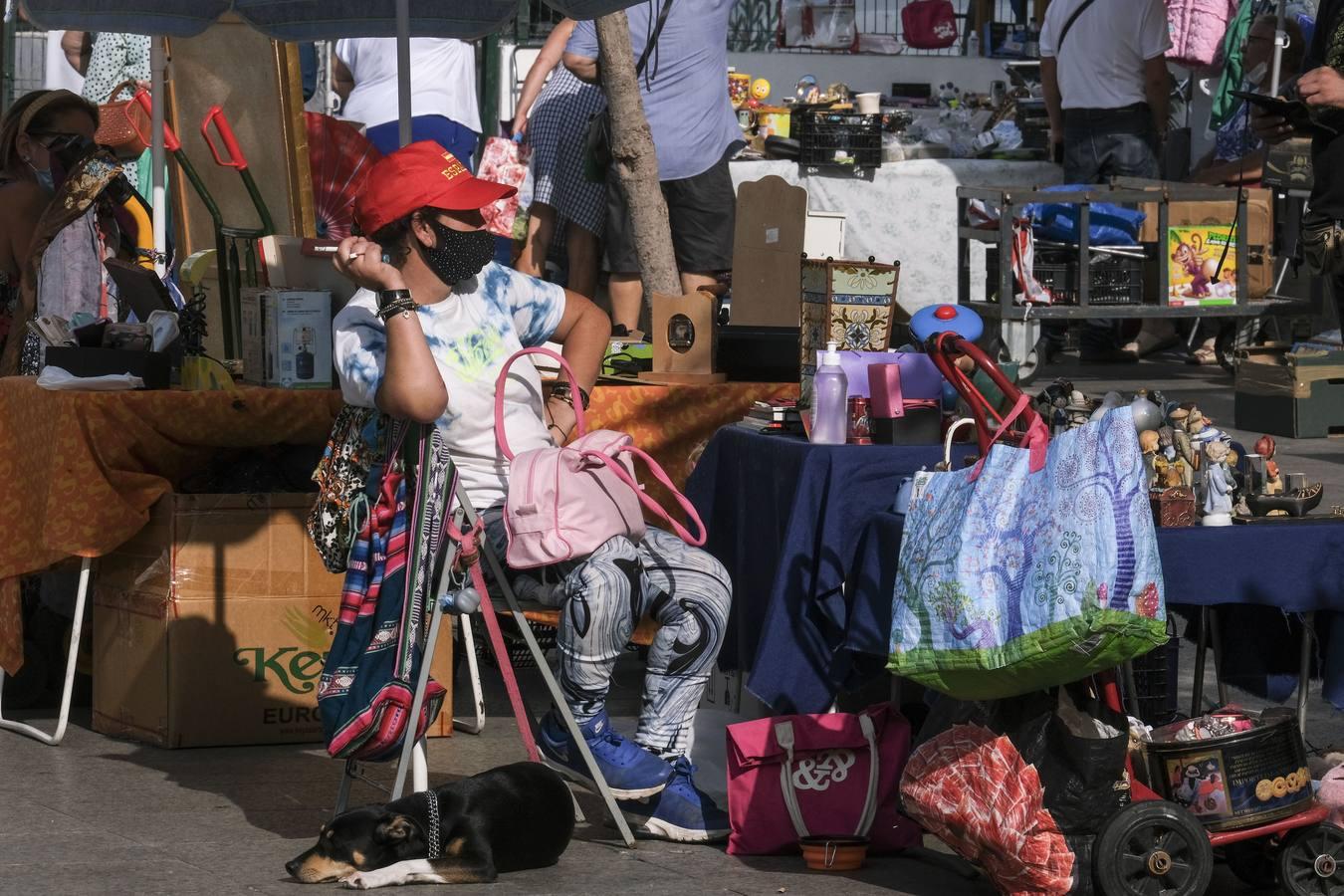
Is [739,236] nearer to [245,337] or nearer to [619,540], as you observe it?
[245,337]

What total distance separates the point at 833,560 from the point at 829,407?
0.43 meters

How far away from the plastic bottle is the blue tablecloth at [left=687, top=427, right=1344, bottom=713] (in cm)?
7

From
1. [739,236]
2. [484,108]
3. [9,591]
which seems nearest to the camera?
[9,591]

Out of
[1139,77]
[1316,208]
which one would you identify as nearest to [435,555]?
[1316,208]

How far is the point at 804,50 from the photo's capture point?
53.3ft

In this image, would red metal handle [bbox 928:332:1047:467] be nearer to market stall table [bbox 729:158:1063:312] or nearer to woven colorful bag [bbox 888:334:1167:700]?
woven colorful bag [bbox 888:334:1167:700]

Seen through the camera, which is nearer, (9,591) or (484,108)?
(9,591)

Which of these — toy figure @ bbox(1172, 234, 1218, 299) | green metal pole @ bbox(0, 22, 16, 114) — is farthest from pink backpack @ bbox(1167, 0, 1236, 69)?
green metal pole @ bbox(0, 22, 16, 114)

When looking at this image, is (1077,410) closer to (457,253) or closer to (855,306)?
(855,306)

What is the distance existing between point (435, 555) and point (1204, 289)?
709cm

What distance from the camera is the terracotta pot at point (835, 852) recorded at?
444 centimetres

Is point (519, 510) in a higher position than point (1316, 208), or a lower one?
lower

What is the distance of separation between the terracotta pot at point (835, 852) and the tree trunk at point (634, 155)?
3.39 m

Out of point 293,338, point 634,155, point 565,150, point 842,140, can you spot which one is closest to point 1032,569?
point 293,338
